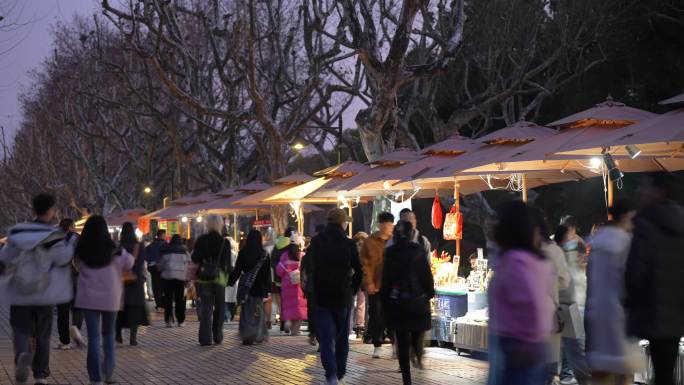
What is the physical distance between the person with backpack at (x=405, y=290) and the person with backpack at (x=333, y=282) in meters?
0.35

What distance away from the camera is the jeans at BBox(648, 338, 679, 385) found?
6.91m

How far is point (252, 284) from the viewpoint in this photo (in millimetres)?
16000

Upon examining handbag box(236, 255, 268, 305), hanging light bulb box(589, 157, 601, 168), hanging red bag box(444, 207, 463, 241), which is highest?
hanging light bulb box(589, 157, 601, 168)

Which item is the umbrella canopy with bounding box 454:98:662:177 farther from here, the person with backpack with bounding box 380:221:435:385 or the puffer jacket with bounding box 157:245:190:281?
the puffer jacket with bounding box 157:245:190:281

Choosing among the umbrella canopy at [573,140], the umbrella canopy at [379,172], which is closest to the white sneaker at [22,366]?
the umbrella canopy at [573,140]

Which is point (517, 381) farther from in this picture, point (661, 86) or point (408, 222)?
point (661, 86)

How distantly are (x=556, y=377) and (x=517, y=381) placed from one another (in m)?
6.04

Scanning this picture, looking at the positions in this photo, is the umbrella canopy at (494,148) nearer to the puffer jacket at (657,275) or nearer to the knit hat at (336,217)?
the knit hat at (336,217)

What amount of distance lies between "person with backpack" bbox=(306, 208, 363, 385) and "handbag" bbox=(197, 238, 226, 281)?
542 centimetres

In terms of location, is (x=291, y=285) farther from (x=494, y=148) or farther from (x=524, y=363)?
(x=524, y=363)

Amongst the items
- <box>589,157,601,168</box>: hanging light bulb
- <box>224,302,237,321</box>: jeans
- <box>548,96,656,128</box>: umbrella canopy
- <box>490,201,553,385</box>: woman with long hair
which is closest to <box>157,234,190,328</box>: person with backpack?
<box>224,302,237,321</box>: jeans

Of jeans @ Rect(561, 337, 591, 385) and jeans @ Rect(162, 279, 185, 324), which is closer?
jeans @ Rect(561, 337, 591, 385)

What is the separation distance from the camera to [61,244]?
10.1 m

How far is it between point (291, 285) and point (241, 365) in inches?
163
